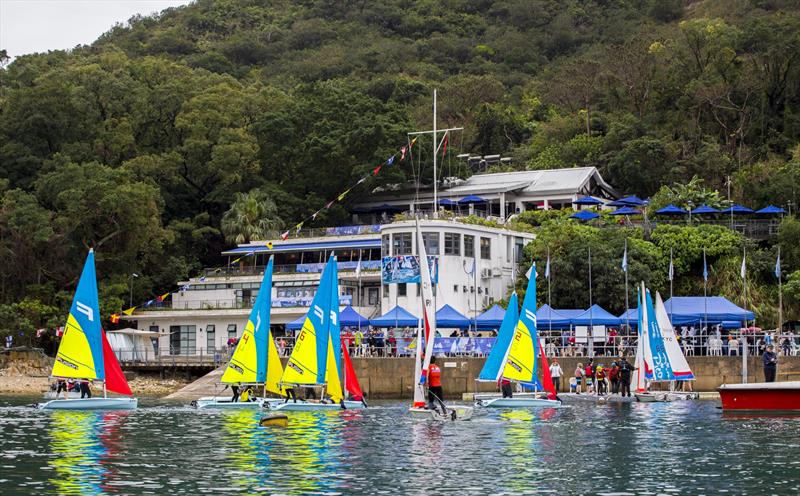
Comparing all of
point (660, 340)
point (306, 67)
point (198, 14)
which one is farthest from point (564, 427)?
point (198, 14)

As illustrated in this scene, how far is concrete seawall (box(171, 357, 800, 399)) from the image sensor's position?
208ft

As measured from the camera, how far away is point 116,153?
100 meters

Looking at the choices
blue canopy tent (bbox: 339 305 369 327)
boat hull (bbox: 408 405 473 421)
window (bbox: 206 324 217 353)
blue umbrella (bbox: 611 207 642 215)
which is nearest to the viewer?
boat hull (bbox: 408 405 473 421)

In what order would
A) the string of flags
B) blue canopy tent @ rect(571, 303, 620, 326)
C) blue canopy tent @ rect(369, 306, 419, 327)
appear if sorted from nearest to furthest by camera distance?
blue canopy tent @ rect(571, 303, 620, 326)
blue canopy tent @ rect(369, 306, 419, 327)
the string of flags

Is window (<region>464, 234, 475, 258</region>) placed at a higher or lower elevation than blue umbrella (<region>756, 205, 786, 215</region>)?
lower

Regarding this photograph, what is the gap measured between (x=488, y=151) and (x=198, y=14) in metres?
78.0

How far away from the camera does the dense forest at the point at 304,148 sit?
8750 cm

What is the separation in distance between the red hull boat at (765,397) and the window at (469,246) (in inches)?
1458

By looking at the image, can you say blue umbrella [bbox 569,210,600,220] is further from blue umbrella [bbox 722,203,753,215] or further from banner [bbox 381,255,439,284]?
banner [bbox 381,255,439,284]

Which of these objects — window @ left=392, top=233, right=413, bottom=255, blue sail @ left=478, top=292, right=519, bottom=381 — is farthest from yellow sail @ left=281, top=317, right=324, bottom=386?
window @ left=392, top=233, right=413, bottom=255

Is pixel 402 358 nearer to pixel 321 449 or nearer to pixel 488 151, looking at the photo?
pixel 321 449

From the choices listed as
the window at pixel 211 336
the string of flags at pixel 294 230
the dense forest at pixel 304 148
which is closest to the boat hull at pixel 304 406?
the dense forest at pixel 304 148

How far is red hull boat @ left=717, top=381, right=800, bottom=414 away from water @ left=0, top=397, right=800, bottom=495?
970 millimetres

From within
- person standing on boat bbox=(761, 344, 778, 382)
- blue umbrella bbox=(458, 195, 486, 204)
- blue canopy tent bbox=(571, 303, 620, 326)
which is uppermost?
blue umbrella bbox=(458, 195, 486, 204)
